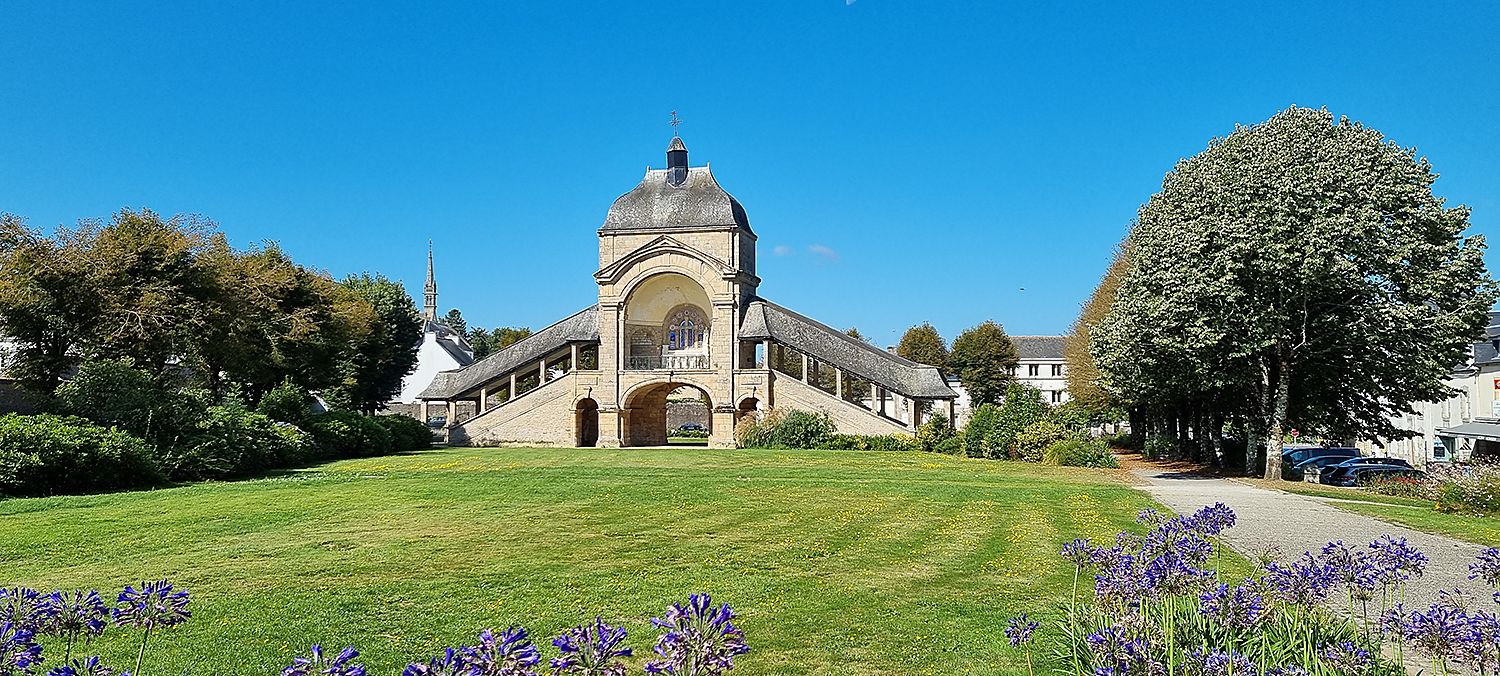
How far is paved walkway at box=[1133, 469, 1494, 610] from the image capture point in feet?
32.9

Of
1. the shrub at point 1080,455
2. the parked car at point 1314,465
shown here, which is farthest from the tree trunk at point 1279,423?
the shrub at point 1080,455

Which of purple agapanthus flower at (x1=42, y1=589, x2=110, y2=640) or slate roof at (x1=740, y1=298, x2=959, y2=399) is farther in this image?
slate roof at (x1=740, y1=298, x2=959, y2=399)

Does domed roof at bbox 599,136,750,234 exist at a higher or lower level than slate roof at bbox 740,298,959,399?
higher

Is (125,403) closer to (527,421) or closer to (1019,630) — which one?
(527,421)

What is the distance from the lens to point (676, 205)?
45.2m

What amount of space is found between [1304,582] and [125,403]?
25392 millimetres

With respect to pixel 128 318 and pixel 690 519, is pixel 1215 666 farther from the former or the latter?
pixel 128 318

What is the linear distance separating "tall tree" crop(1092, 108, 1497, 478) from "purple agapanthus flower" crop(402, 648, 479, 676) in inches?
865

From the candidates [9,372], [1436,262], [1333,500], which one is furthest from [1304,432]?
[9,372]

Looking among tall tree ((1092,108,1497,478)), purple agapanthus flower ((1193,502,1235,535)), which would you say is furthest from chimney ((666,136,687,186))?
purple agapanthus flower ((1193,502,1235,535))

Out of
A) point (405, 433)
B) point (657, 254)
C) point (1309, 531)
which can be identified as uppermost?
point (657, 254)

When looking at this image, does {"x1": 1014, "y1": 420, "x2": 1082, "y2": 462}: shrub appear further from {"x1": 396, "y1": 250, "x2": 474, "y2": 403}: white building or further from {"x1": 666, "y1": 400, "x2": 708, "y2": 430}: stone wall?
{"x1": 396, "y1": 250, "x2": 474, "y2": 403}: white building

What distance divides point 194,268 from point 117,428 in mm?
6335

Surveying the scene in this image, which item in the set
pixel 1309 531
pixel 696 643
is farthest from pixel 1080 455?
pixel 696 643
